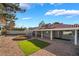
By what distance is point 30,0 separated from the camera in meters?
6.80

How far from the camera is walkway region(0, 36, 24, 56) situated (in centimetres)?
689

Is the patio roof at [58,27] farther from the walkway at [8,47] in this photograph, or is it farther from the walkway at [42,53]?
the walkway at [8,47]

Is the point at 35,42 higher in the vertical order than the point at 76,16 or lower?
lower

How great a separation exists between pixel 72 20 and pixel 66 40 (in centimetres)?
97

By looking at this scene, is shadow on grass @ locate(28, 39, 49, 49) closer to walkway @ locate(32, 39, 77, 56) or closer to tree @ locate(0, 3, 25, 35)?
walkway @ locate(32, 39, 77, 56)

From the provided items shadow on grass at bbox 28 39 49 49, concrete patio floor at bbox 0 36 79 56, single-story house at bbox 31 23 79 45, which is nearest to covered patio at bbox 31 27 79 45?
single-story house at bbox 31 23 79 45

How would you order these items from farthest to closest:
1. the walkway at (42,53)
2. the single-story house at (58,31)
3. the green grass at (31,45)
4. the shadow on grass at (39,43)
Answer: the shadow on grass at (39,43) < the single-story house at (58,31) < the green grass at (31,45) < the walkway at (42,53)

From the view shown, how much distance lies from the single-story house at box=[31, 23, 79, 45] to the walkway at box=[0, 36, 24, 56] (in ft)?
2.98

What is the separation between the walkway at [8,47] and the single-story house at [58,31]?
91 centimetres

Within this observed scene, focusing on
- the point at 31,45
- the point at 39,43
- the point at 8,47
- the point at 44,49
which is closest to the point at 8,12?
the point at 8,47

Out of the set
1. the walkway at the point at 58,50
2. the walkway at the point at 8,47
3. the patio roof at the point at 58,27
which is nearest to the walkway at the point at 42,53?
the walkway at the point at 58,50

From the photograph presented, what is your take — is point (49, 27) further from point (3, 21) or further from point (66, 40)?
point (3, 21)

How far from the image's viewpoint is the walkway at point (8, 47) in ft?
22.6

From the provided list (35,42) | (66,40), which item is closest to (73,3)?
(66,40)
